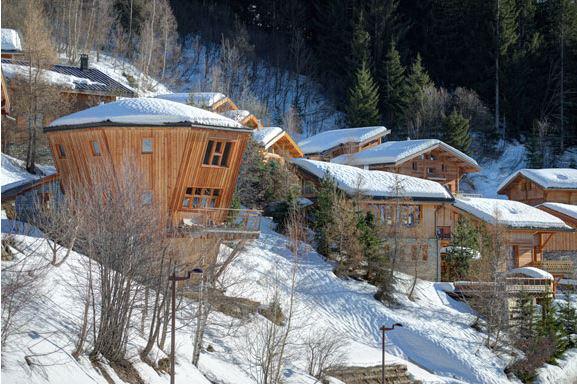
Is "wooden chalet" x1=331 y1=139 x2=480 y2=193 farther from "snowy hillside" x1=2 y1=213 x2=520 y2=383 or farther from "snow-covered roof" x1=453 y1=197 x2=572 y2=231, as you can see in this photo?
"snowy hillside" x1=2 y1=213 x2=520 y2=383

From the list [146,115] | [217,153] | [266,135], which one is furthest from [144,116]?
[266,135]

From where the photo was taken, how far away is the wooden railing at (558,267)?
53.5 metres

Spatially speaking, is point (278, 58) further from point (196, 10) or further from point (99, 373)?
point (99, 373)

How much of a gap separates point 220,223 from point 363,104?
3924cm

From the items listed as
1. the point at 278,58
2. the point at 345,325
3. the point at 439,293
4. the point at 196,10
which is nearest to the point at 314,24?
the point at 278,58

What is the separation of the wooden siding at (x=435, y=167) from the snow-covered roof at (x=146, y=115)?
2548 cm

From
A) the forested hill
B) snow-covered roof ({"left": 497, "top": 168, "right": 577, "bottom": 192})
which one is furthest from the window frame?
the forested hill

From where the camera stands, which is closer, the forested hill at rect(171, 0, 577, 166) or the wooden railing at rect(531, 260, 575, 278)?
the wooden railing at rect(531, 260, 575, 278)

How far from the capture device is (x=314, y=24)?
89.2 metres

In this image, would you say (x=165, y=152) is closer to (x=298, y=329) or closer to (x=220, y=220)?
(x=220, y=220)

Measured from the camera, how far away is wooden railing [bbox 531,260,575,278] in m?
53.5

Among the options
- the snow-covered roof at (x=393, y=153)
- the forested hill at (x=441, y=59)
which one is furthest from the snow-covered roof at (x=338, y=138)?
the forested hill at (x=441, y=59)

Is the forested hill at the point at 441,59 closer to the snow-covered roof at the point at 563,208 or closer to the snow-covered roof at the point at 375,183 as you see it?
the snow-covered roof at the point at 563,208

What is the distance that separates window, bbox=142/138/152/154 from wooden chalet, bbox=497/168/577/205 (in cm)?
3592
